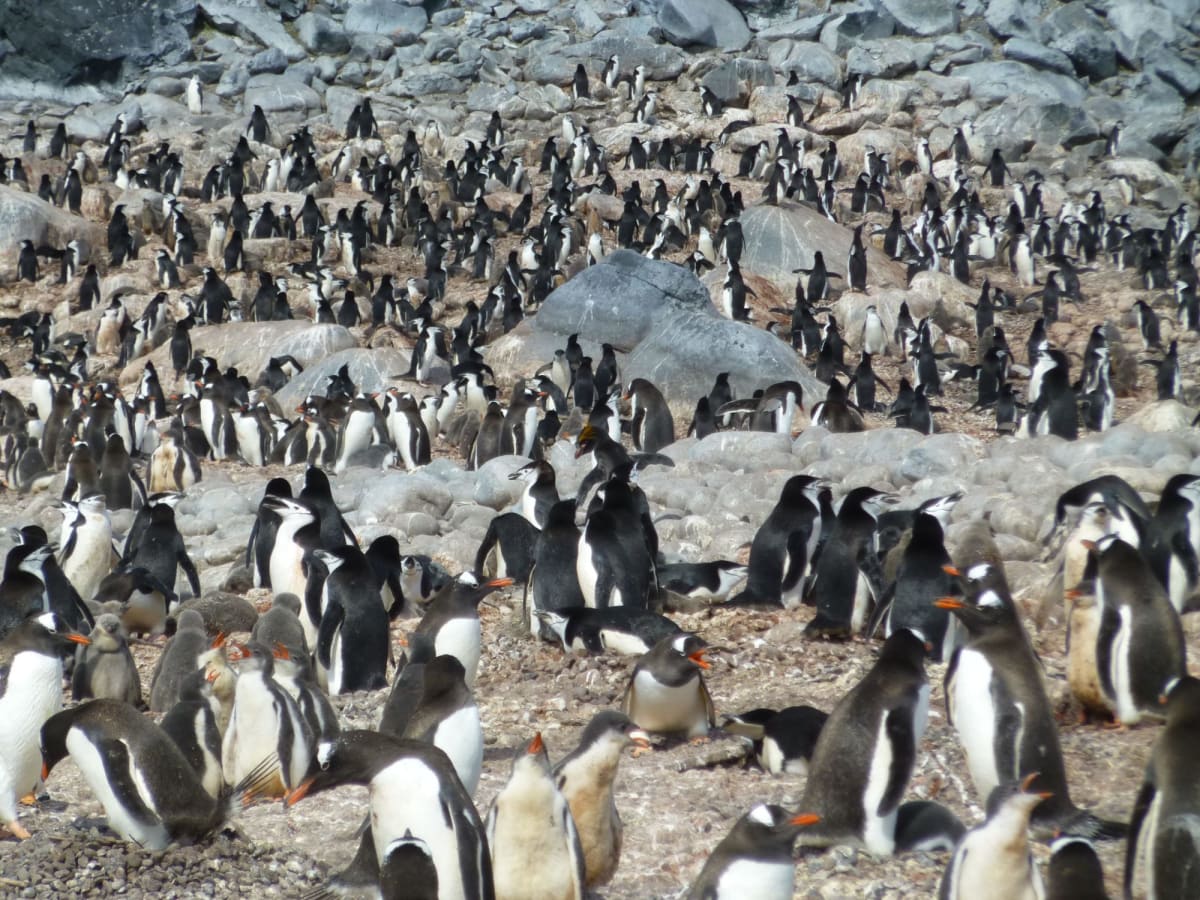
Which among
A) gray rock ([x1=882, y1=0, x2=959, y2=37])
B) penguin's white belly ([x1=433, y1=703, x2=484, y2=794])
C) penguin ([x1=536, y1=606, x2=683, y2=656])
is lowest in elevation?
penguin ([x1=536, y1=606, x2=683, y2=656])

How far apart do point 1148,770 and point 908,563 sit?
2.49 meters

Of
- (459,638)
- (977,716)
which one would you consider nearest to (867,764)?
(977,716)

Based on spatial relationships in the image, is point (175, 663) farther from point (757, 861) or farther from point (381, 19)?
point (381, 19)

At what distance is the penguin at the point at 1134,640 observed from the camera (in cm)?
511

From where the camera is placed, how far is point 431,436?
1584 centimetres

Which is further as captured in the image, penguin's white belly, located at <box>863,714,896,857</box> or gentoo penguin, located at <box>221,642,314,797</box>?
gentoo penguin, located at <box>221,642,314,797</box>

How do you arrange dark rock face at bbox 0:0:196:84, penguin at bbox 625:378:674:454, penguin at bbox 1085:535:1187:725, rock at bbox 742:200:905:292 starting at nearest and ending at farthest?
penguin at bbox 1085:535:1187:725 → penguin at bbox 625:378:674:454 → rock at bbox 742:200:905:292 → dark rock face at bbox 0:0:196:84

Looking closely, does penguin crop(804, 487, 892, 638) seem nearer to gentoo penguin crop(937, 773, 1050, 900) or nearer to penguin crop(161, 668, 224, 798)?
penguin crop(161, 668, 224, 798)

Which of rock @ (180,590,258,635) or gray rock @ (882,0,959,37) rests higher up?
gray rock @ (882,0,959,37)

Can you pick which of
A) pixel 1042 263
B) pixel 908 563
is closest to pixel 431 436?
pixel 908 563

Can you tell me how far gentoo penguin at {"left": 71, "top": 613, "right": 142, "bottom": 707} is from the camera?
601 centimetres

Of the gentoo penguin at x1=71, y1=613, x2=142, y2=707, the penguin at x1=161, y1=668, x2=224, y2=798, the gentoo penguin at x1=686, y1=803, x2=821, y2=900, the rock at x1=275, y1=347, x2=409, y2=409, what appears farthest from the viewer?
the rock at x1=275, y1=347, x2=409, y2=409

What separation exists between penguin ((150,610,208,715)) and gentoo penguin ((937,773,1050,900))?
11.9 ft

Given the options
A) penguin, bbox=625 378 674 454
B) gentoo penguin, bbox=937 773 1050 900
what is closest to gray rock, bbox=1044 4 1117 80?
penguin, bbox=625 378 674 454
